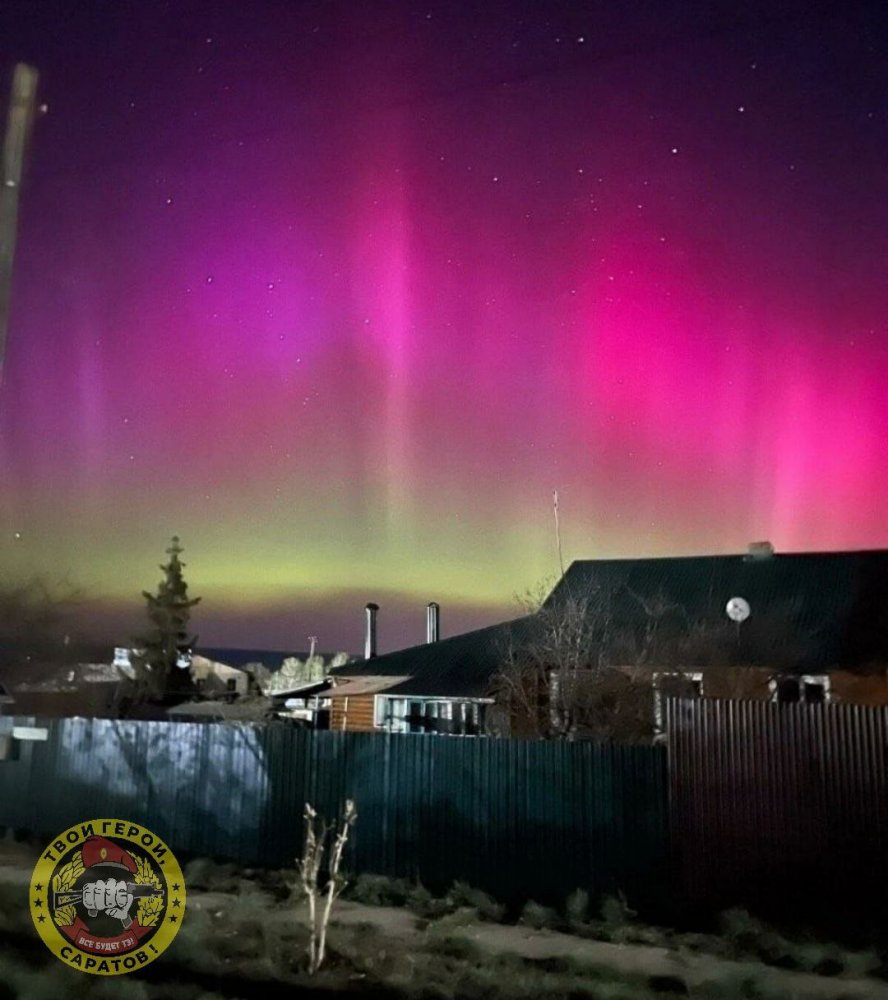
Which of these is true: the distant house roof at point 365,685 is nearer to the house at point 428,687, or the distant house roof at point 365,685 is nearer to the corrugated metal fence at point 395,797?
the house at point 428,687

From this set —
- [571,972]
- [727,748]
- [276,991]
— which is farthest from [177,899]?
[727,748]

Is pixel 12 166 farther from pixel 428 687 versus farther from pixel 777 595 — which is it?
pixel 777 595

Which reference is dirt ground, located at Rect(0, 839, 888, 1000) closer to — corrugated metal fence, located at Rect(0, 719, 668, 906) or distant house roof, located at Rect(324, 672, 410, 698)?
corrugated metal fence, located at Rect(0, 719, 668, 906)

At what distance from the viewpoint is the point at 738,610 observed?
1113 inches

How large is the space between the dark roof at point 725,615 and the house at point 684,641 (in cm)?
5

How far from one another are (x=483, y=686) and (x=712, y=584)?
345 inches

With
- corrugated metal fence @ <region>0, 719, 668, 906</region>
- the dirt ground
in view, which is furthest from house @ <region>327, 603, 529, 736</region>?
the dirt ground

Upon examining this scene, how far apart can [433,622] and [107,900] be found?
1298 inches

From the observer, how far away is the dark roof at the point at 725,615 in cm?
2644

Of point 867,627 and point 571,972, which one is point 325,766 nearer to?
point 571,972

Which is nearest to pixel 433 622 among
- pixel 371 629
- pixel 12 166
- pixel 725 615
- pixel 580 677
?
pixel 371 629

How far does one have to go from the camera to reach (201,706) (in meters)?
40.3

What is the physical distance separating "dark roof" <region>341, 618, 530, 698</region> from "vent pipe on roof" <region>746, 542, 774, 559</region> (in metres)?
8.42

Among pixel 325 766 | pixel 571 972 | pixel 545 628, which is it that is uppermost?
pixel 545 628
